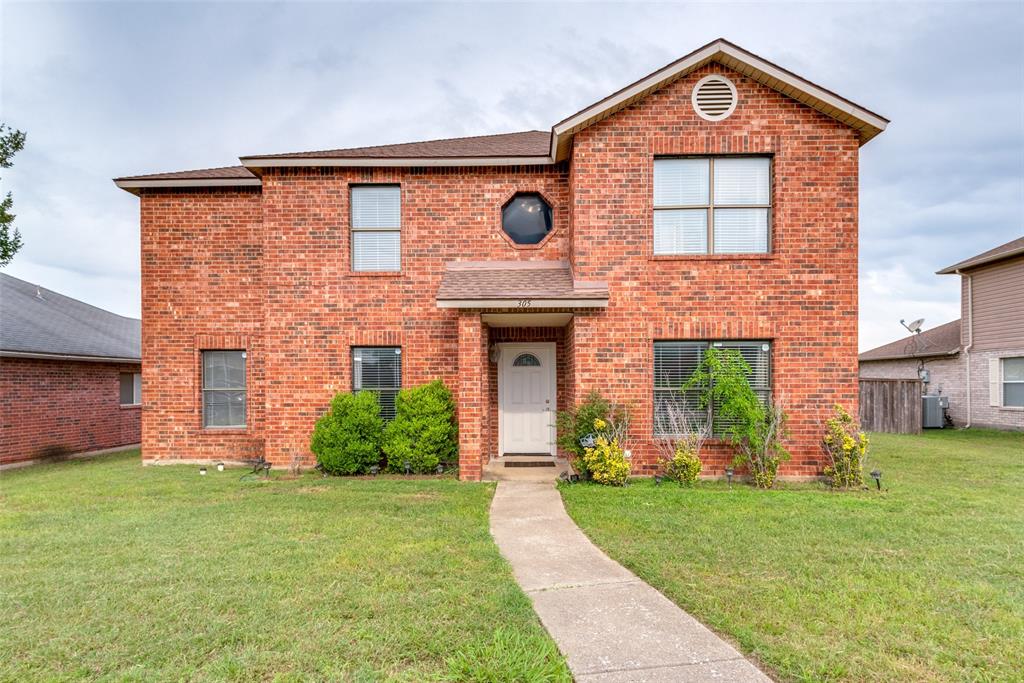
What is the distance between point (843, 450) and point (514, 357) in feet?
19.5

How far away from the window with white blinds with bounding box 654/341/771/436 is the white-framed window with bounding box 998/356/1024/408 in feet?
41.0

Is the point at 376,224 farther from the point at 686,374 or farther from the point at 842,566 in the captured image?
the point at 842,566

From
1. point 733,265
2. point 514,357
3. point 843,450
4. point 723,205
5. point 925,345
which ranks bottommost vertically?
point 843,450

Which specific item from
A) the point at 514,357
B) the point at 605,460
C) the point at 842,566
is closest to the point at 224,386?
the point at 514,357

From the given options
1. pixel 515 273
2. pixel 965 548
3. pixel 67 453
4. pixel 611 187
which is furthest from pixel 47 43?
pixel 965 548

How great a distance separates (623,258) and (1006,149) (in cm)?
1798

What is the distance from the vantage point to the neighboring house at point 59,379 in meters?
11.6

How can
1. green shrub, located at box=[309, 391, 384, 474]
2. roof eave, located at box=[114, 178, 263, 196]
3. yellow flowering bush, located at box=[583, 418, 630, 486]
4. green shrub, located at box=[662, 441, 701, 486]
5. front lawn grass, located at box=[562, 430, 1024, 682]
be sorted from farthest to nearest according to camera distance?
1. roof eave, located at box=[114, 178, 263, 196]
2. green shrub, located at box=[309, 391, 384, 474]
3. green shrub, located at box=[662, 441, 701, 486]
4. yellow flowering bush, located at box=[583, 418, 630, 486]
5. front lawn grass, located at box=[562, 430, 1024, 682]

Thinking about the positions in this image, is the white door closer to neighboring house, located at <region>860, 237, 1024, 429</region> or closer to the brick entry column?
the brick entry column

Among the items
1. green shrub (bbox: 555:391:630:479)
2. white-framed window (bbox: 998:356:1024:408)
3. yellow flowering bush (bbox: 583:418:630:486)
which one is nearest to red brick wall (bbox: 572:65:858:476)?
green shrub (bbox: 555:391:630:479)

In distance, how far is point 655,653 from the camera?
3137 mm

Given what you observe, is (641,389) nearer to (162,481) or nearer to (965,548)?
(965,548)

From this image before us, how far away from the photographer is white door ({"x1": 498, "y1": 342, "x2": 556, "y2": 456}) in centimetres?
1044

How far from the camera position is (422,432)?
8.90 m
